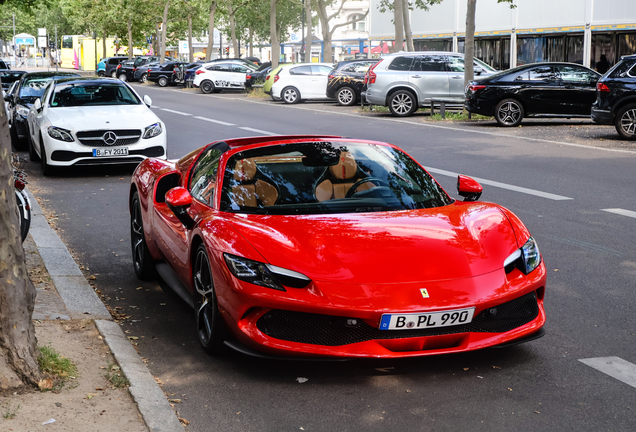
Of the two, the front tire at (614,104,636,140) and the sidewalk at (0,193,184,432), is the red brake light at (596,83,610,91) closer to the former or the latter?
the front tire at (614,104,636,140)

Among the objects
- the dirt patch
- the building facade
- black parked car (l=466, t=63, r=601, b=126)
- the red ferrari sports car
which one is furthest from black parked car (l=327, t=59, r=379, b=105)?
the dirt patch

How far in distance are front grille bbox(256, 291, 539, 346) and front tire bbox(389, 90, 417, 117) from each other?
20347mm

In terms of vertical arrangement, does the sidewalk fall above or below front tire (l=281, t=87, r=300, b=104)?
below

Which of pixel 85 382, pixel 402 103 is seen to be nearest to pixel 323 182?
pixel 85 382

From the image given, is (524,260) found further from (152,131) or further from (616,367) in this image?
(152,131)

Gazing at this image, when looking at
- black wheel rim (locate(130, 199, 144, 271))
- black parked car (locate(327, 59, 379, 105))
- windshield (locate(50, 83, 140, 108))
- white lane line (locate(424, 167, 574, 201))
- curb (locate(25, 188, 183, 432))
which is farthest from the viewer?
black parked car (locate(327, 59, 379, 105))

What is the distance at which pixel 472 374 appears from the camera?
434cm

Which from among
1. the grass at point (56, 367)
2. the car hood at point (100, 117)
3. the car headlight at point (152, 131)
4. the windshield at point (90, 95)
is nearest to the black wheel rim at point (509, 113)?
the windshield at point (90, 95)

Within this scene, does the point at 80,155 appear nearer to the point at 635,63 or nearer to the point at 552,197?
the point at 552,197

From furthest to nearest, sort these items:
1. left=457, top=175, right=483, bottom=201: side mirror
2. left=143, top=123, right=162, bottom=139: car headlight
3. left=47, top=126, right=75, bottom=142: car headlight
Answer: left=143, top=123, right=162, bottom=139: car headlight < left=47, top=126, right=75, bottom=142: car headlight < left=457, top=175, right=483, bottom=201: side mirror

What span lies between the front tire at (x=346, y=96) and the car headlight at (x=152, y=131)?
16432mm

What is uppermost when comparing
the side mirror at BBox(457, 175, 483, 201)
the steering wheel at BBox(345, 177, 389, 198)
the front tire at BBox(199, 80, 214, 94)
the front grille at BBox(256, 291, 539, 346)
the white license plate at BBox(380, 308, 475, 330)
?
the front tire at BBox(199, 80, 214, 94)

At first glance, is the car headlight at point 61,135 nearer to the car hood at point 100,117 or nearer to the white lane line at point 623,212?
the car hood at point 100,117

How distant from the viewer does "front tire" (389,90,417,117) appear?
24.2m
